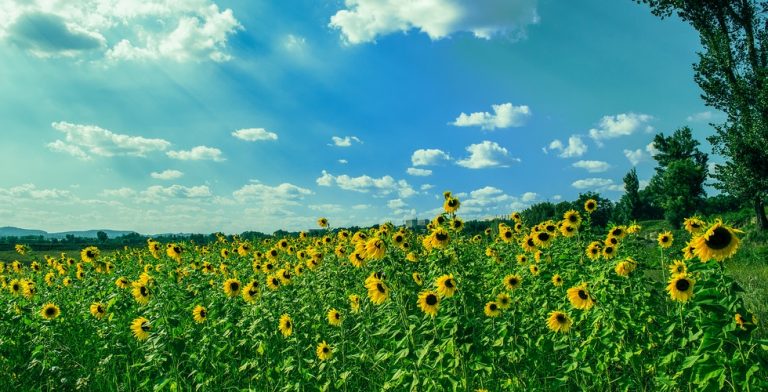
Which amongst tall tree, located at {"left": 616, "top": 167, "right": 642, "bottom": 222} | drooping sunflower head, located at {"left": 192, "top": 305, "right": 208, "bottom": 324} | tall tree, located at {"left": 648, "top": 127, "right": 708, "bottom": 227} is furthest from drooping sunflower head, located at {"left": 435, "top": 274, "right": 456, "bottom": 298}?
tall tree, located at {"left": 616, "top": 167, "right": 642, "bottom": 222}

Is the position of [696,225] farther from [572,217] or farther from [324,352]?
[324,352]

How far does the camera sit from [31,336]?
694 cm

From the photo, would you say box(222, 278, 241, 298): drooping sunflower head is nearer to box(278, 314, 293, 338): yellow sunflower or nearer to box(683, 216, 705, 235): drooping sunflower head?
box(278, 314, 293, 338): yellow sunflower

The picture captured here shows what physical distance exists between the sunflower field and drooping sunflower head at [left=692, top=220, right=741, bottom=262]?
0.01 metres

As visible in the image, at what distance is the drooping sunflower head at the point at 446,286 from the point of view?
167 inches

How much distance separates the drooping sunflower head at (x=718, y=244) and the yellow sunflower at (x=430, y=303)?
6.94ft

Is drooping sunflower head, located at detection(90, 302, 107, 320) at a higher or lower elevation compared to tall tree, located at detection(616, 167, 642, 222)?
lower

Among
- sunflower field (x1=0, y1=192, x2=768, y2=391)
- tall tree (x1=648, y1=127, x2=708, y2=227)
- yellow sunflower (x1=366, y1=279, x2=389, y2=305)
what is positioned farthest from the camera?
tall tree (x1=648, y1=127, x2=708, y2=227)

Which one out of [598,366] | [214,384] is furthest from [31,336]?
[598,366]

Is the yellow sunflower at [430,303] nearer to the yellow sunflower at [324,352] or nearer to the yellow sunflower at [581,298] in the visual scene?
the yellow sunflower at [324,352]

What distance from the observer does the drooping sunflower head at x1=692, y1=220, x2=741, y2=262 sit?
12.8 ft

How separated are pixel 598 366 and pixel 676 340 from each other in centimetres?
85

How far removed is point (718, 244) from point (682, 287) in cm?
64

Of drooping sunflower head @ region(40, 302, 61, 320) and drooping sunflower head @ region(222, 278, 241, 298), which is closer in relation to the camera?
drooping sunflower head @ region(222, 278, 241, 298)
